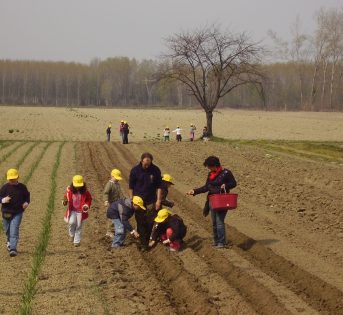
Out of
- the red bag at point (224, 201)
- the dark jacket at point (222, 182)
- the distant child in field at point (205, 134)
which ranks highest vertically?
the dark jacket at point (222, 182)

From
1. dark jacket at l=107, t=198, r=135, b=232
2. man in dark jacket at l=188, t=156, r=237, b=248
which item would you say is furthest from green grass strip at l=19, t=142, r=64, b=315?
man in dark jacket at l=188, t=156, r=237, b=248

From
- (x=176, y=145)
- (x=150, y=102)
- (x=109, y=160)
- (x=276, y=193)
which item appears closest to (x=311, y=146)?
(x=176, y=145)

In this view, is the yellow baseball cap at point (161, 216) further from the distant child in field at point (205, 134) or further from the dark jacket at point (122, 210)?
the distant child in field at point (205, 134)

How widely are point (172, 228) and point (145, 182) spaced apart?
98 cm

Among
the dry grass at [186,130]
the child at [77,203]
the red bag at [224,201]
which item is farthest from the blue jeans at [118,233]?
the dry grass at [186,130]

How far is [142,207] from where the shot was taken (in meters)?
10.1

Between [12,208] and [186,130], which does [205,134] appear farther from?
[12,208]

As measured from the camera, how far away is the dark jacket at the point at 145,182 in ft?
33.7

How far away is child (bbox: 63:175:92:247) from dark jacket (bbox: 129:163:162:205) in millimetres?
900

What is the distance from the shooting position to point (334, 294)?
24.6ft

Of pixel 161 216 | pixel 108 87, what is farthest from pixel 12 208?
pixel 108 87

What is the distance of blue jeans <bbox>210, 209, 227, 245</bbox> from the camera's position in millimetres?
9953

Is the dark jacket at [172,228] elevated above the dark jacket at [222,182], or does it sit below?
below

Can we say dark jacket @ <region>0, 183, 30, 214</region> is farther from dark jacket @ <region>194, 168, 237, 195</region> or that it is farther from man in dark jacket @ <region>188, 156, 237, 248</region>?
dark jacket @ <region>194, 168, 237, 195</region>
